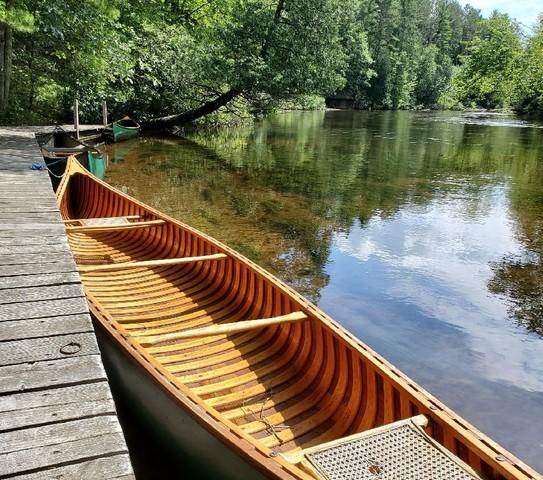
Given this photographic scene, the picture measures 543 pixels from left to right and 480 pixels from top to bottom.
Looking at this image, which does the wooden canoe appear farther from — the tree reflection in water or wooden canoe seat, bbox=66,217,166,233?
the tree reflection in water

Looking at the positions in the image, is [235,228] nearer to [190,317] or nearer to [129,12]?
[190,317]

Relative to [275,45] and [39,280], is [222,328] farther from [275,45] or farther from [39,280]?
[275,45]

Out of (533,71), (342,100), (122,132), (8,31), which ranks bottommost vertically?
(122,132)

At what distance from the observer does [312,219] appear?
11234 millimetres

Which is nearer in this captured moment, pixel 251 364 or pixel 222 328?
pixel 222 328

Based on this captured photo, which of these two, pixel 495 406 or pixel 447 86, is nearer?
pixel 495 406

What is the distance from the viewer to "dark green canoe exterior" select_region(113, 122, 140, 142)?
21156 mm

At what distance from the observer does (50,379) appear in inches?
115

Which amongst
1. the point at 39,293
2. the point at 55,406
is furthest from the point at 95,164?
the point at 55,406

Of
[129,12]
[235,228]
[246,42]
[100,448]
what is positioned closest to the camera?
[100,448]

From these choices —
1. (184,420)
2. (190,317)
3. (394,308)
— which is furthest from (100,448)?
(394,308)

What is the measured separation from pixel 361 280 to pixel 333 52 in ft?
67.8

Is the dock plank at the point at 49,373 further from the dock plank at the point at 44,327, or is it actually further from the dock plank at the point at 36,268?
the dock plank at the point at 36,268

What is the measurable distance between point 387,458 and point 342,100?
6985 centimetres
